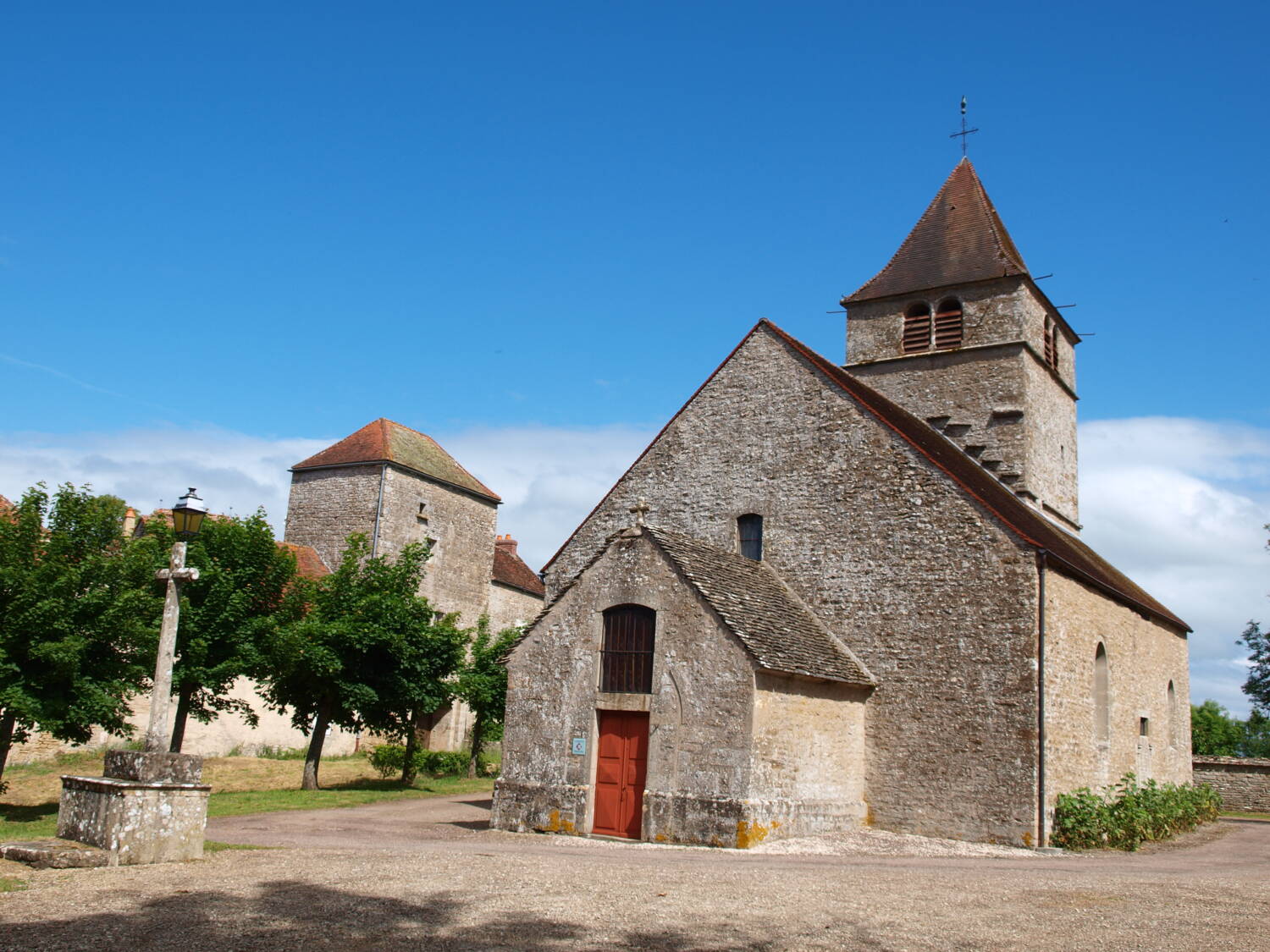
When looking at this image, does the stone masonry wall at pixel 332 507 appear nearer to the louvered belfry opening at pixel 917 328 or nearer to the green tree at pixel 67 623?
the green tree at pixel 67 623

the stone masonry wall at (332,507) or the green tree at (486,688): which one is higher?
the stone masonry wall at (332,507)

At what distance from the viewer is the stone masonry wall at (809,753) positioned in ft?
47.5

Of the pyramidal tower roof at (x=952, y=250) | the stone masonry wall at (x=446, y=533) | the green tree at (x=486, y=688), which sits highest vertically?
the pyramidal tower roof at (x=952, y=250)

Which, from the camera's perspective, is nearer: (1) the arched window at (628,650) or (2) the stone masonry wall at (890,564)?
(1) the arched window at (628,650)

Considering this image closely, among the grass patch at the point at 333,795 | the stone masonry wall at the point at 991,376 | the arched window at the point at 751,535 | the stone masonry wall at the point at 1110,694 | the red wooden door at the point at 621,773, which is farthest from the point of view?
the stone masonry wall at the point at 991,376

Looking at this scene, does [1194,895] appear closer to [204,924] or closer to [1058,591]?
[1058,591]

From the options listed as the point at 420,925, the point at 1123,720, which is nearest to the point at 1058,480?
the point at 1123,720

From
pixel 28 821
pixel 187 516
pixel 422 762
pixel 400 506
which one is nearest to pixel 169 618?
pixel 187 516

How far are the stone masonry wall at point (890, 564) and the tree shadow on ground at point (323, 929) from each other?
9.41 metres

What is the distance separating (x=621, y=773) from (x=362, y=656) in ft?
32.0

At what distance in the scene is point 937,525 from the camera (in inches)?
661

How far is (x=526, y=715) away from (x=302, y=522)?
72.2ft

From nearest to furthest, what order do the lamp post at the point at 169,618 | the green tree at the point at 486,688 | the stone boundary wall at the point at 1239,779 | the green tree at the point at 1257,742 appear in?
the lamp post at the point at 169,618 → the green tree at the point at 486,688 → the stone boundary wall at the point at 1239,779 → the green tree at the point at 1257,742

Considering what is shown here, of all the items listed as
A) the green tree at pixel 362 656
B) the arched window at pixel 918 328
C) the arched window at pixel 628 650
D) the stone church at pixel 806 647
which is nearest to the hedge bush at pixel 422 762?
the green tree at pixel 362 656
